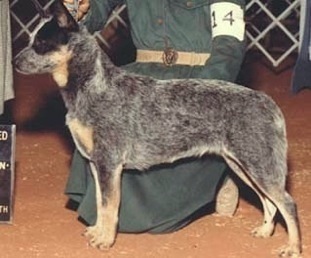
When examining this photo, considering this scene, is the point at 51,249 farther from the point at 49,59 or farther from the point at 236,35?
the point at 236,35

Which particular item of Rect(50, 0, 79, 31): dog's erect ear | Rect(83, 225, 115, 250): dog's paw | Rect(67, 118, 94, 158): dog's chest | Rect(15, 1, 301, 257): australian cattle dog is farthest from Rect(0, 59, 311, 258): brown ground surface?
Rect(50, 0, 79, 31): dog's erect ear

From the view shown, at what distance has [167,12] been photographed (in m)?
4.98

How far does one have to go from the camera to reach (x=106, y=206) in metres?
4.55

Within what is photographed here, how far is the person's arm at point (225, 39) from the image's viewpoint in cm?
474

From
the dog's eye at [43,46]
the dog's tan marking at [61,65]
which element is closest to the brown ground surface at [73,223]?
the dog's tan marking at [61,65]

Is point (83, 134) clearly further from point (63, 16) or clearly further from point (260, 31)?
point (260, 31)

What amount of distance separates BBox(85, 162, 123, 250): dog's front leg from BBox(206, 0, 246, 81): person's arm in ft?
2.31

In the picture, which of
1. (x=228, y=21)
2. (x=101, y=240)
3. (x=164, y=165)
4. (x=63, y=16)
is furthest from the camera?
(x=164, y=165)

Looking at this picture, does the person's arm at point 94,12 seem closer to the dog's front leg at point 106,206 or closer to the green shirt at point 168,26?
the green shirt at point 168,26

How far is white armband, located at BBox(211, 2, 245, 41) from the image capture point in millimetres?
4734

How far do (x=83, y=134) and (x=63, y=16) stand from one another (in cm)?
57

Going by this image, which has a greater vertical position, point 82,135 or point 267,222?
point 82,135

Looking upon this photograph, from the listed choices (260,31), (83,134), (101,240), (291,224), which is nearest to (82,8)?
(83,134)

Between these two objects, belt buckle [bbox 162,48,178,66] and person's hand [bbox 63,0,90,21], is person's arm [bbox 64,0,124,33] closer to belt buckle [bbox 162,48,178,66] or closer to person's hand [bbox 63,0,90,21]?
person's hand [bbox 63,0,90,21]
